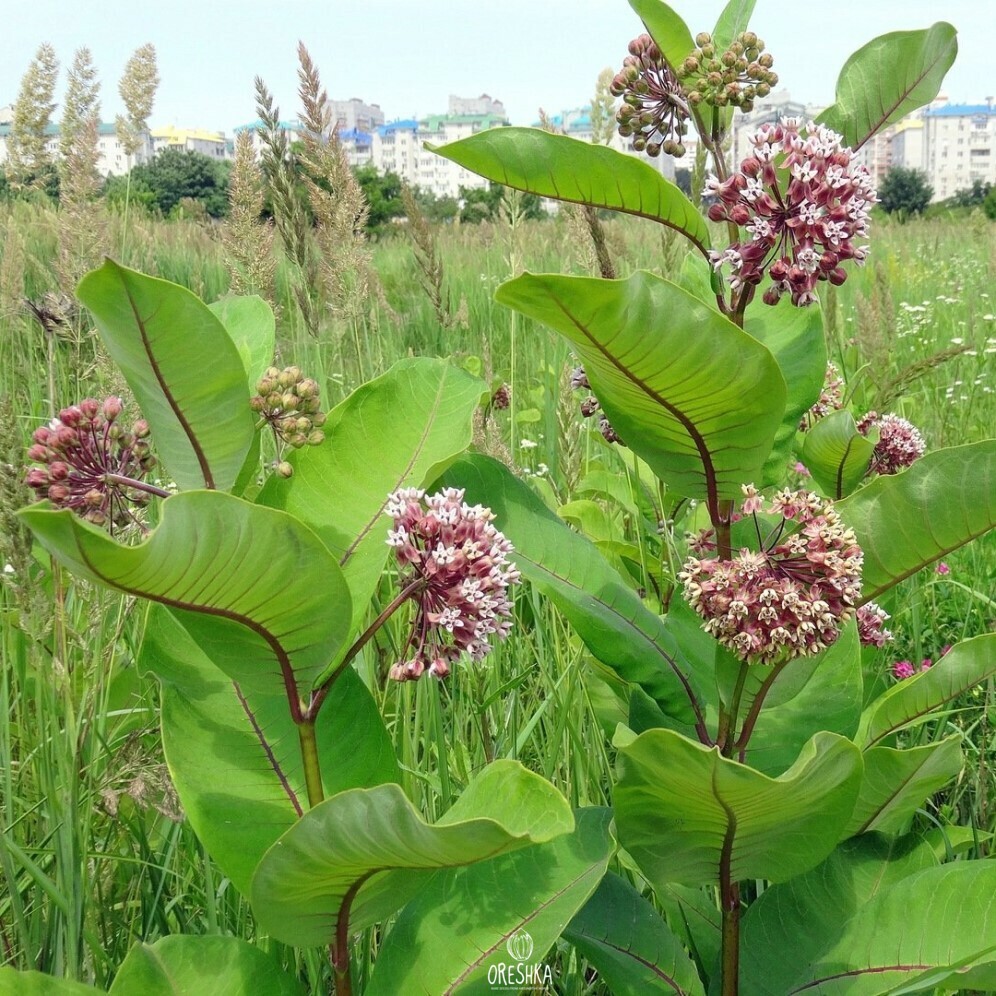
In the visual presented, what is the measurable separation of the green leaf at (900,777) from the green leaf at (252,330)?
74 centimetres

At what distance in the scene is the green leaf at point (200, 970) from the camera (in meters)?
0.84

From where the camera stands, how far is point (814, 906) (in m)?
1.09

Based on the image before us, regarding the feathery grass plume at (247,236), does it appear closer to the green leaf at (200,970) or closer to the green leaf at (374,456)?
the green leaf at (374,456)

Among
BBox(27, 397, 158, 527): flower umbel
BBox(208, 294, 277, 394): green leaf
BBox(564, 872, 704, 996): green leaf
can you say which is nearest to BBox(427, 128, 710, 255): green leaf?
BBox(208, 294, 277, 394): green leaf

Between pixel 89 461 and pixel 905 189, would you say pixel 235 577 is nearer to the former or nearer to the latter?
pixel 89 461

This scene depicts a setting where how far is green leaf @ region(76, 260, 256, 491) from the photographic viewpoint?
736 millimetres

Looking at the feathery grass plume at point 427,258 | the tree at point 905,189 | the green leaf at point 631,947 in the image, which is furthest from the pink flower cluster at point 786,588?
the tree at point 905,189

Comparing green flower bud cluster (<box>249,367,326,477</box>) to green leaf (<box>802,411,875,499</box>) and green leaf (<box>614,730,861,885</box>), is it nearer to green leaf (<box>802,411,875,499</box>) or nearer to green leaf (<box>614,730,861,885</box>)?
green leaf (<box>614,730,861,885</box>)

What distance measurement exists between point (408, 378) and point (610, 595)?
317mm

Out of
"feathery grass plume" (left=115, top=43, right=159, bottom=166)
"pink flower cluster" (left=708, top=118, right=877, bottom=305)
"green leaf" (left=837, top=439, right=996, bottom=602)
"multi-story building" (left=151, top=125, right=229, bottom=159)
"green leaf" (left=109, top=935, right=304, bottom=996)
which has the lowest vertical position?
"green leaf" (left=109, top=935, right=304, bottom=996)

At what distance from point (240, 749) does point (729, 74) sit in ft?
2.75

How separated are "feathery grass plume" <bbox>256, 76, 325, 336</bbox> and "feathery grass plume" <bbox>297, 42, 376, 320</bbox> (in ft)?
0.15

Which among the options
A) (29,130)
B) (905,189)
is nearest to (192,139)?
(905,189)

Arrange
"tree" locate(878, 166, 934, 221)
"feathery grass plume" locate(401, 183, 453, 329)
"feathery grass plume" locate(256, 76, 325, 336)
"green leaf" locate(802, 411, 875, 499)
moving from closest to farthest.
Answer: "green leaf" locate(802, 411, 875, 499) → "feathery grass plume" locate(256, 76, 325, 336) → "feathery grass plume" locate(401, 183, 453, 329) → "tree" locate(878, 166, 934, 221)
